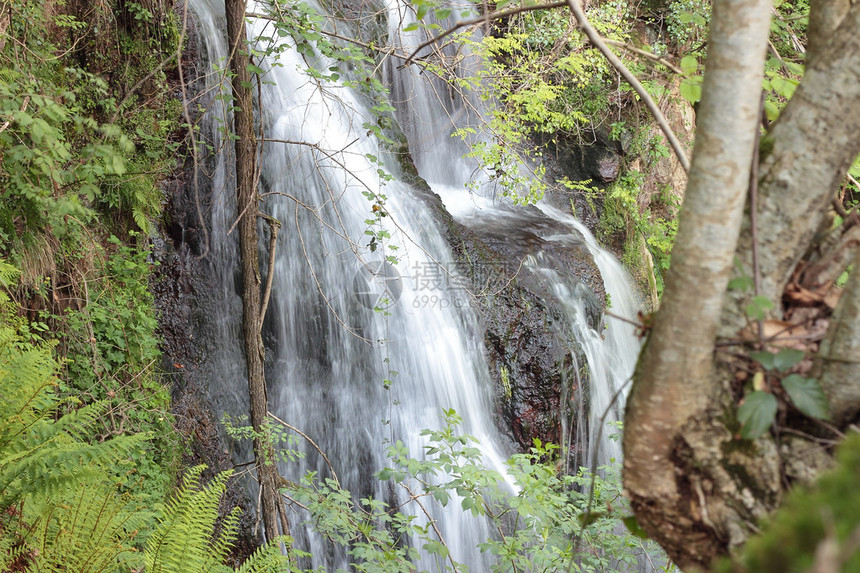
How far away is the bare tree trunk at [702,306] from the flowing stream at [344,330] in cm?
378

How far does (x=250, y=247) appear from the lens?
3672 mm

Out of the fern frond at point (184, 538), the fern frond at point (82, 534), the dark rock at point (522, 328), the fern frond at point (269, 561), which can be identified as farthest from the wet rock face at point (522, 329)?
the fern frond at point (82, 534)

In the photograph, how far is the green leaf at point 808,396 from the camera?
107cm

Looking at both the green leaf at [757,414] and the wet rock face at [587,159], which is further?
the wet rock face at [587,159]

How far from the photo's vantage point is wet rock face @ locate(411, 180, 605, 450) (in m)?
6.06

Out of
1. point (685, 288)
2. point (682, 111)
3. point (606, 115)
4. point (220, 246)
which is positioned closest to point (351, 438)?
point (220, 246)

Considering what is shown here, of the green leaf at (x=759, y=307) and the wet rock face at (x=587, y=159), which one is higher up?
the wet rock face at (x=587, y=159)

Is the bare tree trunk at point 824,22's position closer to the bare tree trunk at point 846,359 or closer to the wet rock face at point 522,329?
the bare tree trunk at point 846,359

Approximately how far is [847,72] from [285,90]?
6042mm

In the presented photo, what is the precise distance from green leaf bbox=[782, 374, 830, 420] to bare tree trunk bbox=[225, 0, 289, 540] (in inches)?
118

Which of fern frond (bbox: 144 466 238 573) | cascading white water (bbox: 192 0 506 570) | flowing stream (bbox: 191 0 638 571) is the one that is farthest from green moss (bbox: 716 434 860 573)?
cascading white water (bbox: 192 0 506 570)

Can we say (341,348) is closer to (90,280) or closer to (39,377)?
(90,280)

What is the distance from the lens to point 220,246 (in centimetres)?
549

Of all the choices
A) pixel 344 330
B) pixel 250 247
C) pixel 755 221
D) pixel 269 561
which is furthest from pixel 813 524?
pixel 344 330
